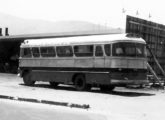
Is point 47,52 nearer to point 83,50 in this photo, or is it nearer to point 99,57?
point 83,50

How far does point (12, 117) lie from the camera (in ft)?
38.5

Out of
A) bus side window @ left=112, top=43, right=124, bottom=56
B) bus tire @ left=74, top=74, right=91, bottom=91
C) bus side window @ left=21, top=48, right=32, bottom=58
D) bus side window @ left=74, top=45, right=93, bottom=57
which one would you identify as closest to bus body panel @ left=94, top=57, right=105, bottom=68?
bus side window @ left=74, top=45, right=93, bottom=57

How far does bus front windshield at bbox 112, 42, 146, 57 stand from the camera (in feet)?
60.3

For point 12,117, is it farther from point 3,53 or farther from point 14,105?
point 3,53

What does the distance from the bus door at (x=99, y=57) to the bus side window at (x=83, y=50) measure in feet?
1.35

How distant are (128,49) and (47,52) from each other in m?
5.40

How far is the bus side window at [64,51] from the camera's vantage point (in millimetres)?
20625

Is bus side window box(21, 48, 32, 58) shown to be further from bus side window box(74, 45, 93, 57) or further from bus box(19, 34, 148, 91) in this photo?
bus side window box(74, 45, 93, 57)

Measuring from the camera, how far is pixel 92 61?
1934 centimetres

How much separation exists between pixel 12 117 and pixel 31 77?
463 inches

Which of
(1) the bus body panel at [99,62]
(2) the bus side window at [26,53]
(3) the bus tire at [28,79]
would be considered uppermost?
(2) the bus side window at [26,53]

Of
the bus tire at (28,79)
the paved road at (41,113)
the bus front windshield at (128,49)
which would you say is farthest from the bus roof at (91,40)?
the paved road at (41,113)

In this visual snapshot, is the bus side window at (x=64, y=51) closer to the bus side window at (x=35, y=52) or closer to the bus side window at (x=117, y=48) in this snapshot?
the bus side window at (x=35, y=52)

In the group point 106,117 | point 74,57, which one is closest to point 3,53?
point 74,57
